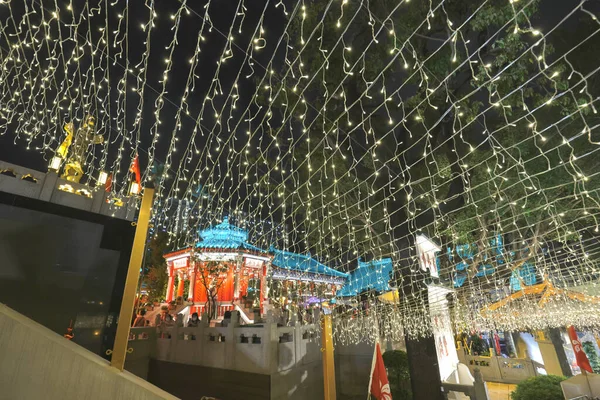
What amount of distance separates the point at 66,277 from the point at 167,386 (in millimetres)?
5015

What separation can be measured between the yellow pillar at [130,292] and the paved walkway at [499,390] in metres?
12.8

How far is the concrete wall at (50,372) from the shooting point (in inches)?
67.2

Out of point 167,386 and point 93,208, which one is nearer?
point 93,208

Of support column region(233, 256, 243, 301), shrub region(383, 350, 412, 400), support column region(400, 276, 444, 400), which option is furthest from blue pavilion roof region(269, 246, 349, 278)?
support column region(400, 276, 444, 400)

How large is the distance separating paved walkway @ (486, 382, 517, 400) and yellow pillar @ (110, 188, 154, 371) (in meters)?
12.8

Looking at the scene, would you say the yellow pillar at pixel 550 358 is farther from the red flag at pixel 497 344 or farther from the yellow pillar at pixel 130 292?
the yellow pillar at pixel 130 292

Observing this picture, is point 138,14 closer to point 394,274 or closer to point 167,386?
point 394,274

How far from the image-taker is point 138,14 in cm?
347

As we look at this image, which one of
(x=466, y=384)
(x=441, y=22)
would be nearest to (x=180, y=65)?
(x=441, y=22)

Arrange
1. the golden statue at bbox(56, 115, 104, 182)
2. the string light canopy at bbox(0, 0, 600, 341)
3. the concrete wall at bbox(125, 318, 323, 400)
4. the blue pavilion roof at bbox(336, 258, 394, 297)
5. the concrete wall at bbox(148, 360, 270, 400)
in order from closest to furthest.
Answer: the string light canopy at bbox(0, 0, 600, 341) → the golden statue at bbox(56, 115, 104, 182) → the concrete wall at bbox(148, 360, 270, 400) → the concrete wall at bbox(125, 318, 323, 400) → the blue pavilion roof at bbox(336, 258, 394, 297)

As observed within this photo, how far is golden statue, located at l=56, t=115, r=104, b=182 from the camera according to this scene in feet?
15.1

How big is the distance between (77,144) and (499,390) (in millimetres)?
15683

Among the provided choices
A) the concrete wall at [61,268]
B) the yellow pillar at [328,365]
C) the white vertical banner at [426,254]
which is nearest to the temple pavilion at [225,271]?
the white vertical banner at [426,254]

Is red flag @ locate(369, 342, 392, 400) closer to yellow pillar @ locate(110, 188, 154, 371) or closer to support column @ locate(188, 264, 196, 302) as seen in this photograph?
yellow pillar @ locate(110, 188, 154, 371)
